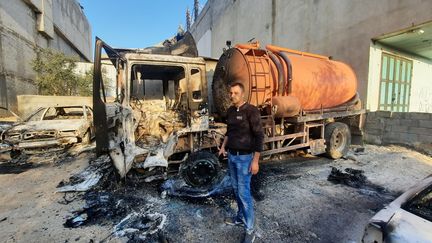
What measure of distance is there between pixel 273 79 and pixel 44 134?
6.54 meters

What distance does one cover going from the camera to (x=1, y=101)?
12.4m

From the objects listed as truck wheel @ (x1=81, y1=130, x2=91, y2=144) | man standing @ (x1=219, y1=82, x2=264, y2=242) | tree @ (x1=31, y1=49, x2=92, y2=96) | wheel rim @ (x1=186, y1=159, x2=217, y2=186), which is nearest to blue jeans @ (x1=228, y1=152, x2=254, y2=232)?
man standing @ (x1=219, y1=82, x2=264, y2=242)

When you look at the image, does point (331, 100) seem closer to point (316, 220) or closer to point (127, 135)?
point (316, 220)

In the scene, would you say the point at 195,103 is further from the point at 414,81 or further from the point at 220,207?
the point at 414,81

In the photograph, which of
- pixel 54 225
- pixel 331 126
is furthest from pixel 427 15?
pixel 54 225

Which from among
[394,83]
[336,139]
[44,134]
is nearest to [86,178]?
[44,134]

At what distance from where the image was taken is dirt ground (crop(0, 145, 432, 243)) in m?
3.02

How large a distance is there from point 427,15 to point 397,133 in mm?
3728

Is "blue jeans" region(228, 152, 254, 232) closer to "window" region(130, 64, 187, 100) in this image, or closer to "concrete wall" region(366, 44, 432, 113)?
"window" region(130, 64, 187, 100)

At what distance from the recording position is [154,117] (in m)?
4.84

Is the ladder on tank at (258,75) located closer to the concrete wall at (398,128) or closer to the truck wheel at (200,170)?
the truck wheel at (200,170)

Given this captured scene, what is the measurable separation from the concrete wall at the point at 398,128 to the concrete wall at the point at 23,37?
17949 mm

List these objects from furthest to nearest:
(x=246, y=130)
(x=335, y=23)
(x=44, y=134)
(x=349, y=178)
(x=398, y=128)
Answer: (x=335, y=23), (x=398, y=128), (x=44, y=134), (x=349, y=178), (x=246, y=130)

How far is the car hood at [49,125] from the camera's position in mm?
6553
